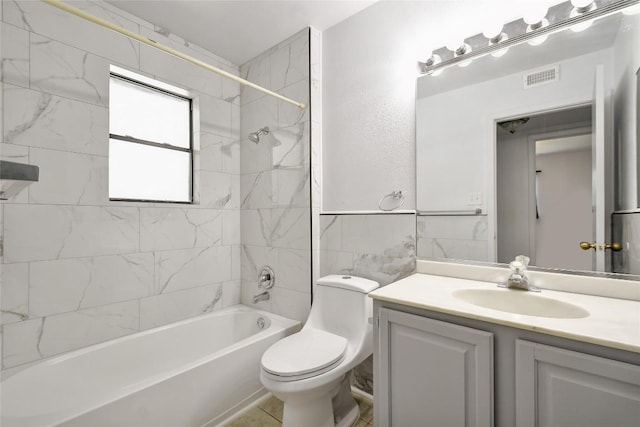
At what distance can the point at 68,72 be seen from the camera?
67.8 inches

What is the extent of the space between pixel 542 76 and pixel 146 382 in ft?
7.53

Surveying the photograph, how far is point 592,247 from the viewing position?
4.02 ft

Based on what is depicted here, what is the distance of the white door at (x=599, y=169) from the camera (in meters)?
1.21

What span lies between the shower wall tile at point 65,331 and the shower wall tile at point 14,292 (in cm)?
5

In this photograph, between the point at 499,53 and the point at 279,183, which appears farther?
the point at 279,183

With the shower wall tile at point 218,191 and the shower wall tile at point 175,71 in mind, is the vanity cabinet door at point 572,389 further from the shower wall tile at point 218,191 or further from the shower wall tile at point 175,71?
the shower wall tile at point 175,71

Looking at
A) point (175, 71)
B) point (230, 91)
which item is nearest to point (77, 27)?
point (175, 71)

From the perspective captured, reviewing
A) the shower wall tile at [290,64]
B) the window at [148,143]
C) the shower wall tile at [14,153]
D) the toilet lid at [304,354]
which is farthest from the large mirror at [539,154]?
the shower wall tile at [14,153]

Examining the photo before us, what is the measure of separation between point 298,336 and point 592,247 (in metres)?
1.49

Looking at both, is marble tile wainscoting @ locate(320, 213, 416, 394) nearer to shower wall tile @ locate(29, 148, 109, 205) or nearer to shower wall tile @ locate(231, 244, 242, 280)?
shower wall tile @ locate(231, 244, 242, 280)

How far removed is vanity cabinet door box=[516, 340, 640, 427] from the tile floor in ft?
3.58

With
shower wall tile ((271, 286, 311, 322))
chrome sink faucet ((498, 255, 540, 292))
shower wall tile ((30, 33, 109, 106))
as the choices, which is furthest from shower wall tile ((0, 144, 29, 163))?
chrome sink faucet ((498, 255, 540, 292))

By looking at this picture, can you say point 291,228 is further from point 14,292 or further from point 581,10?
point 581,10

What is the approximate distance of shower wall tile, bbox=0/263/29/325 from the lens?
59.8 inches
